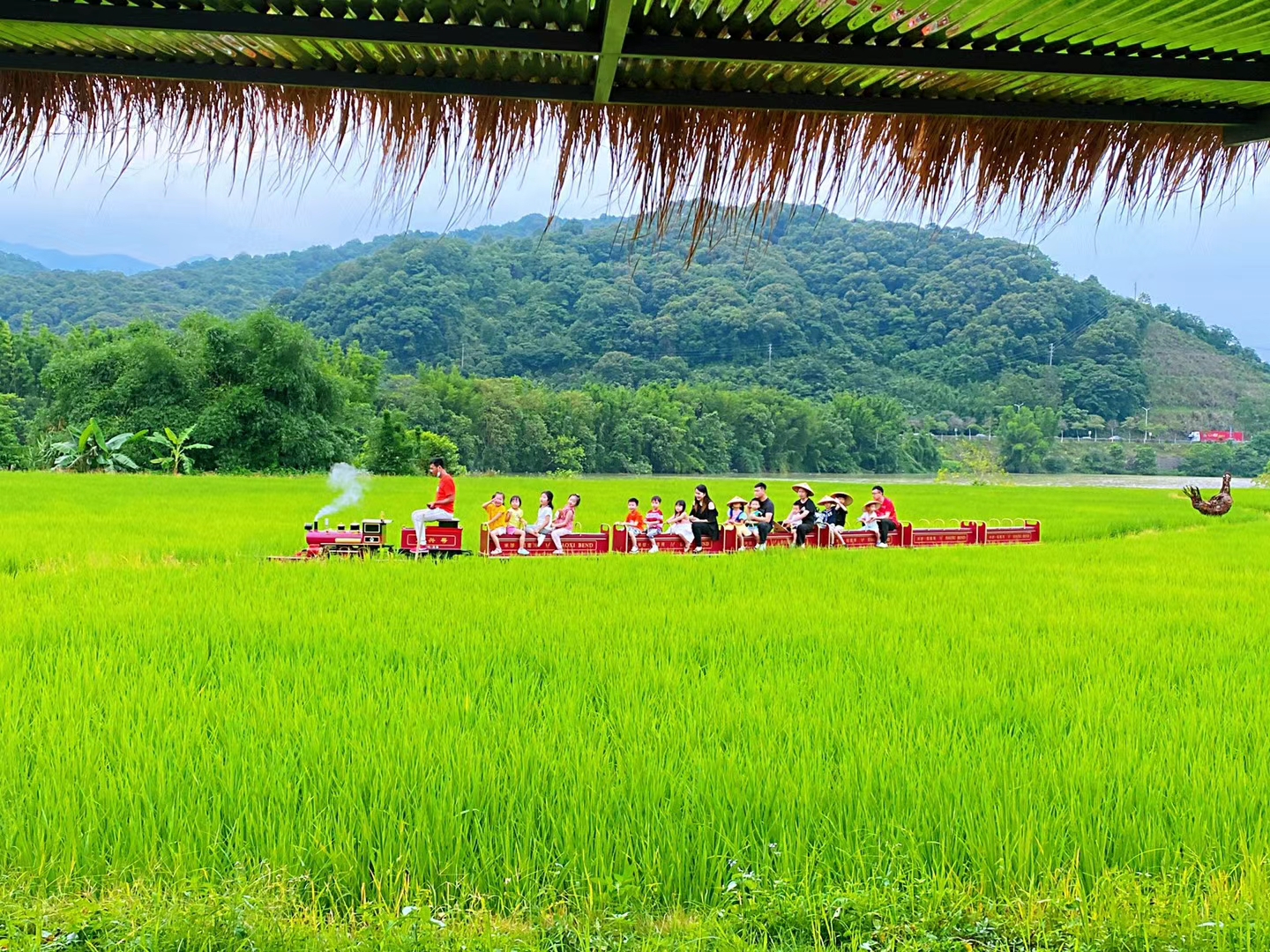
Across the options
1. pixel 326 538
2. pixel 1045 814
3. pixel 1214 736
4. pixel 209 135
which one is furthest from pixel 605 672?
pixel 326 538

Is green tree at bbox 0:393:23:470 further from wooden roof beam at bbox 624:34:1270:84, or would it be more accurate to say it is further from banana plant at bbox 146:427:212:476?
wooden roof beam at bbox 624:34:1270:84

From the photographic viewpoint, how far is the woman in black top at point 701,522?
221 inches

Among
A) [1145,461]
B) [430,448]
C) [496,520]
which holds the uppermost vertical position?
[1145,461]

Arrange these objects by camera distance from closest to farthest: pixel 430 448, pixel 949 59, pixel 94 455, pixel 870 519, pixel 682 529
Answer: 1. pixel 949 59
2. pixel 682 529
3. pixel 870 519
4. pixel 94 455
5. pixel 430 448

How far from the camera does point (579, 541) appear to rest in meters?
5.21

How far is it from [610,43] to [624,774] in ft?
4.30

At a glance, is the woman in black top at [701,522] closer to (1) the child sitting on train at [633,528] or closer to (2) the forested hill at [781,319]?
(1) the child sitting on train at [633,528]

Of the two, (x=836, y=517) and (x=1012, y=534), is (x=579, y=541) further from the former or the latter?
(x=1012, y=534)

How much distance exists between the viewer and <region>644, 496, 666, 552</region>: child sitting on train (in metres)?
5.50

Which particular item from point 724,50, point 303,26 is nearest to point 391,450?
point 303,26

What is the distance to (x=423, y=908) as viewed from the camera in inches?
47.0

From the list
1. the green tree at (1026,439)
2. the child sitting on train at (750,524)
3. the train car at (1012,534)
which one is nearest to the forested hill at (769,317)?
the green tree at (1026,439)

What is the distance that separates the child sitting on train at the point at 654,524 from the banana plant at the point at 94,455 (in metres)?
13.1

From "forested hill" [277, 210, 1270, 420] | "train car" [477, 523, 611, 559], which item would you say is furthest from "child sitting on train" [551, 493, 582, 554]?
"forested hill" [277, 210, 1270, 420]
